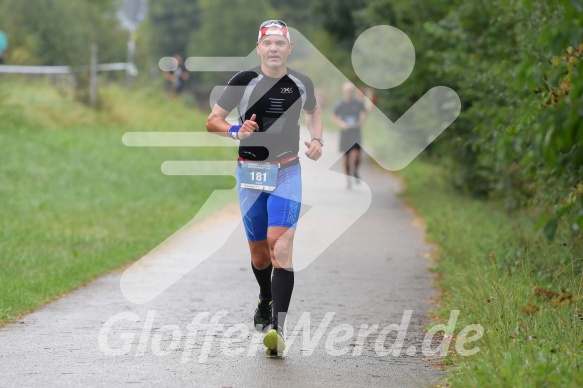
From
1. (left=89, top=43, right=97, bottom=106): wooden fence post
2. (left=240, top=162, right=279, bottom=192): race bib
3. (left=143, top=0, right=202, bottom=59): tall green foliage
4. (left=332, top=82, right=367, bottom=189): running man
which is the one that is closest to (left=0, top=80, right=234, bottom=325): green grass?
(left=89, top=43, right=97, bottom=106): wooden fence post

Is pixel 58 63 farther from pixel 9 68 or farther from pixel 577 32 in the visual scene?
pixel 577 32

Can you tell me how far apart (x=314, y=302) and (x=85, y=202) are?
25.9 feet

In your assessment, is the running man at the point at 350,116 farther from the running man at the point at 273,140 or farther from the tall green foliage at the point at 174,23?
the tall green foliage at the point at 174,23

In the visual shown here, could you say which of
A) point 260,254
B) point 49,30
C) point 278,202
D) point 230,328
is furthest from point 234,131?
point 49,30

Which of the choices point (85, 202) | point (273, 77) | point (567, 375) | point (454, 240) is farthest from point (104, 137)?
point (567, 375)

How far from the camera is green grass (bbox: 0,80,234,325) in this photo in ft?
34.9

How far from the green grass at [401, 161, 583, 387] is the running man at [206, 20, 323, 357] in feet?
4.34

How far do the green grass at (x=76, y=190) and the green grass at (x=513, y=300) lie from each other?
3439 millimetres

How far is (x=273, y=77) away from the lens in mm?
7312

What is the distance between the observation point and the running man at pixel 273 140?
23.5ft

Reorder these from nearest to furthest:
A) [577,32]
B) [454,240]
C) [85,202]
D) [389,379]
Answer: [577,32] → [389,379] → [454,240] → [85,202]

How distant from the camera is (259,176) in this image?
23.6 ft

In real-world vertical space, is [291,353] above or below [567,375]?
below

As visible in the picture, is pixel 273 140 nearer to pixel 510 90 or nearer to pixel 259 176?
pixel 259 176
